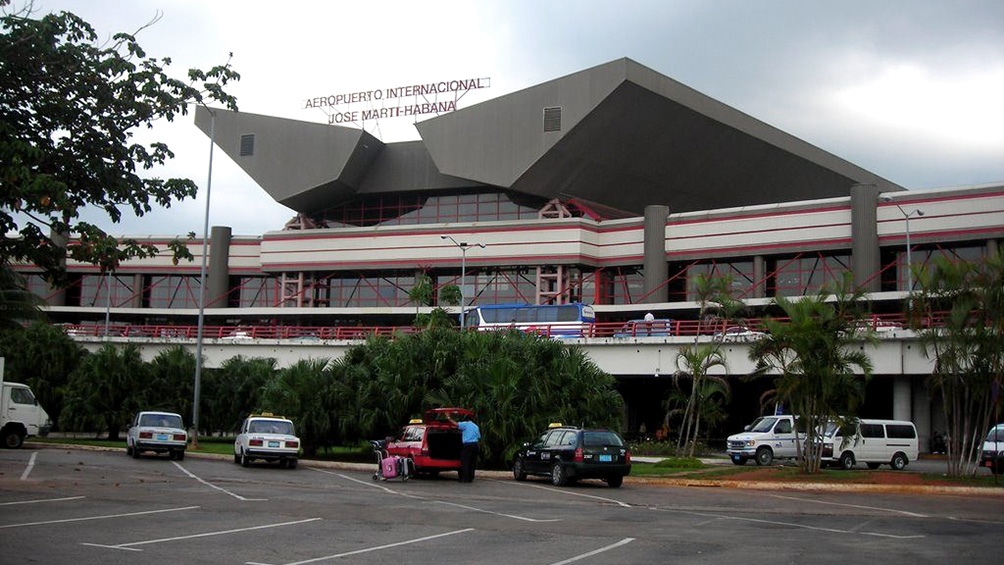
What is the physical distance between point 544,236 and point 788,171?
22047 millimetres

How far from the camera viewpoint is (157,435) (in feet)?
112

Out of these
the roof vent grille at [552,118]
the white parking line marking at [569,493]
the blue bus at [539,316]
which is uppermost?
the roof vent grille at [552,118]

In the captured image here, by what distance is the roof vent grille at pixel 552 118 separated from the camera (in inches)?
2712

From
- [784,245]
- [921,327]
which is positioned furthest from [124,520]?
[784,245]

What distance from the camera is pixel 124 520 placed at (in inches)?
647

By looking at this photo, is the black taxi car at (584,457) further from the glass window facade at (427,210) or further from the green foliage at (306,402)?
the glass window facade at (427,210)

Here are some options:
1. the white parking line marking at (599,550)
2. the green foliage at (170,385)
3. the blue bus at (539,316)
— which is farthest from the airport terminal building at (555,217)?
the white parking line marking at (599,550)

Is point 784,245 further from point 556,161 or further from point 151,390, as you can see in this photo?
point 151,390

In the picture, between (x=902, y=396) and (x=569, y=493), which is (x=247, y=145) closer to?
(x=902, y=396)

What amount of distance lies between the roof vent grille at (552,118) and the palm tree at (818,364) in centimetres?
3895

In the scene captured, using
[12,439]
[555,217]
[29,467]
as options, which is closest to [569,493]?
[29,467]

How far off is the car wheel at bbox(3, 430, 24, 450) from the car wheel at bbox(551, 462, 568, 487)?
21.4 meters

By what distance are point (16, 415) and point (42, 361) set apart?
50.3 ft

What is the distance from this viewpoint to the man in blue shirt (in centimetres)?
2758
